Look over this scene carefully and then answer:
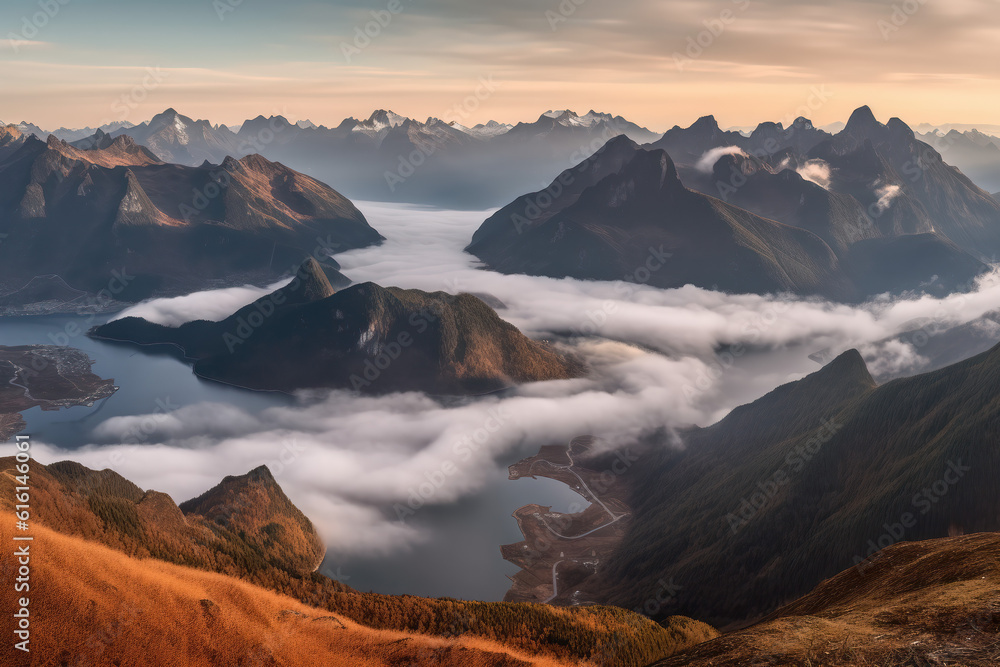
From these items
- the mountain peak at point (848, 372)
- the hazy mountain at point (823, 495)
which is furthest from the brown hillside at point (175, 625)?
the mountain peak at point (848, 372)

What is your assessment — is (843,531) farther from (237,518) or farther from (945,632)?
(237,518)

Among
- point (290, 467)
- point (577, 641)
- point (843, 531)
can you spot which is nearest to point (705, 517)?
point (843, 531)

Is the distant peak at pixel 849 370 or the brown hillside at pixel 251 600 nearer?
the brown hillside at pixel 251 600

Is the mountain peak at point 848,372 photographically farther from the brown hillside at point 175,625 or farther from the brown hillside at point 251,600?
the brown hillside at point 175,625

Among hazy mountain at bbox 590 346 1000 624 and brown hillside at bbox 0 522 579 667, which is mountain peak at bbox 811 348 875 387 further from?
brown hillside at bbox 0 522 579 667

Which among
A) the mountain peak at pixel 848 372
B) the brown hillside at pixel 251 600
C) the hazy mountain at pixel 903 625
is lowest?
the brown hillside at pixel 251 600

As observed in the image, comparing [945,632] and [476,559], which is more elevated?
[945,632]
